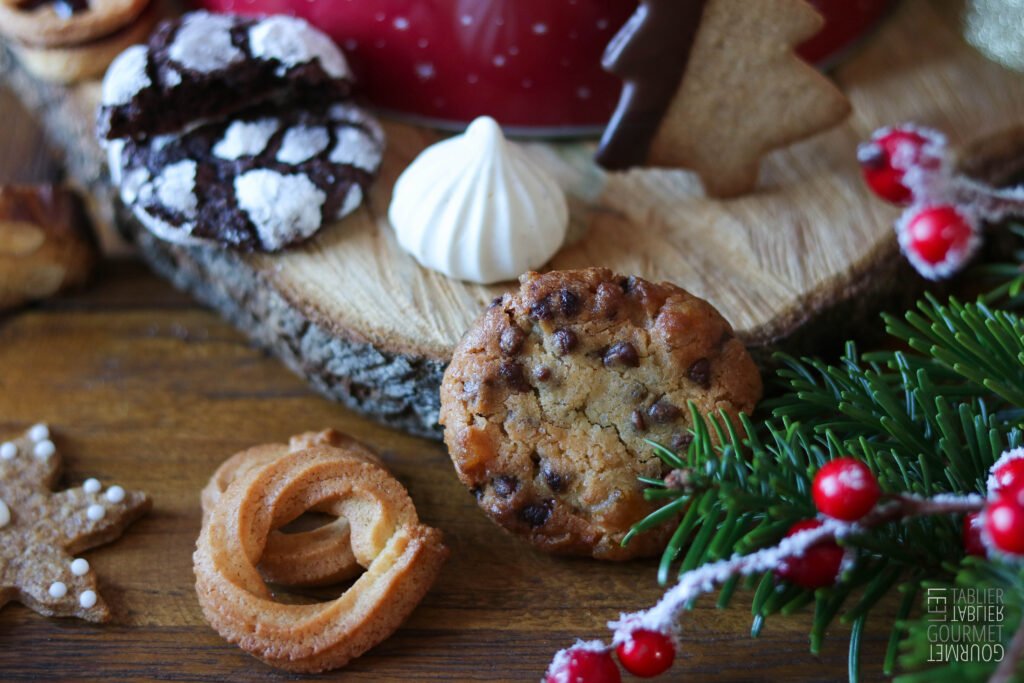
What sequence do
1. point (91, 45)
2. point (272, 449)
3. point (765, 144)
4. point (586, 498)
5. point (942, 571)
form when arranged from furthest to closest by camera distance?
1. point (91, 45)
2. point (765, 144)
3. point (272, 449)
4. point (586, 498)
5. point (942, 571)

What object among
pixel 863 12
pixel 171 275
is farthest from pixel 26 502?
pixel 863 12

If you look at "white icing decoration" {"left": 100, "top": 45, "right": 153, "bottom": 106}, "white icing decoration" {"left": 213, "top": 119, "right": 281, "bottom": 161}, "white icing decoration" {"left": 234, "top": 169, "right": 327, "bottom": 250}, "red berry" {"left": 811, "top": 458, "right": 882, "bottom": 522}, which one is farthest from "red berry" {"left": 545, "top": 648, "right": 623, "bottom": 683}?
"white icing decoration" {"left": 100, "top": 45, "right": 153, "bottom": 106}

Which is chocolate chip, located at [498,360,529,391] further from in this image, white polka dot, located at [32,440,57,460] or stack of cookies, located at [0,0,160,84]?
stack of cookies, located at [0,0,160,84]

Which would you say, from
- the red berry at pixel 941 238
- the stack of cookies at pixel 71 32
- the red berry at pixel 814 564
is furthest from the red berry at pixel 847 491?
the stack of cookies at pixel 71 32

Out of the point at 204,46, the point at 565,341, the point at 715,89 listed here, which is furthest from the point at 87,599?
the point at 715,89

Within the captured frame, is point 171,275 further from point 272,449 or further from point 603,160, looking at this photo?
point 603,160
